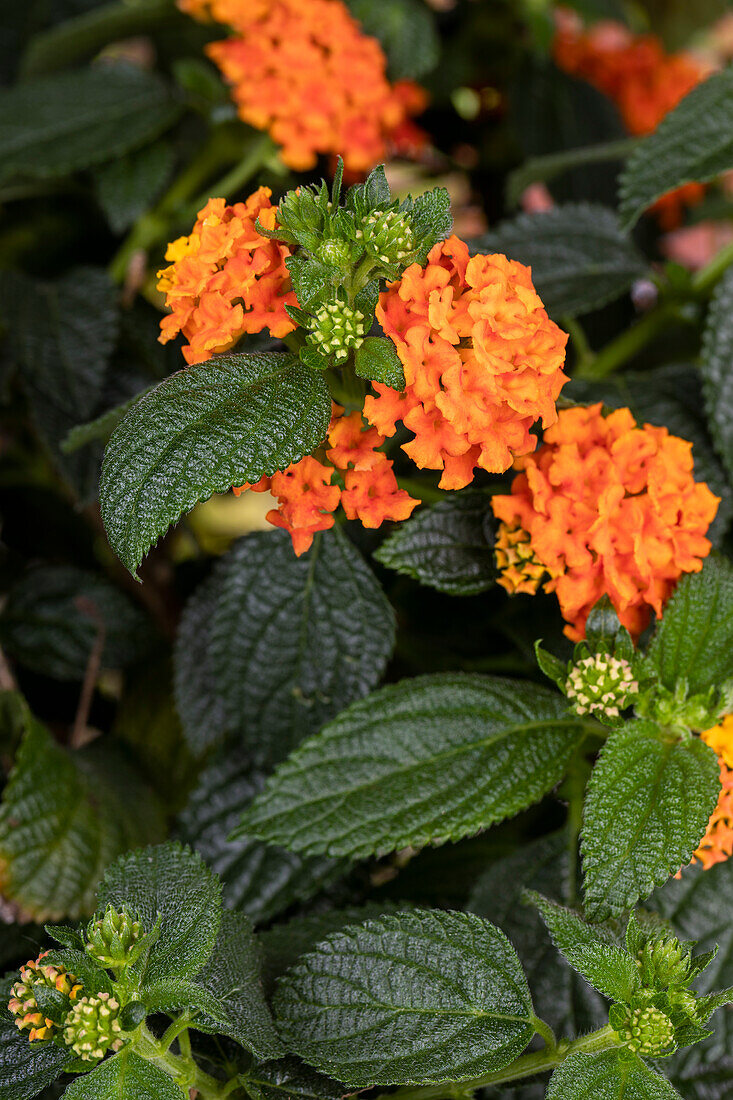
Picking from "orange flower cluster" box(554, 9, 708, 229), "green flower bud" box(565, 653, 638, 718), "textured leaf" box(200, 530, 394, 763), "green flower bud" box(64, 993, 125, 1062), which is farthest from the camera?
"orange flower cluster" box(554, 9, 708, 229)

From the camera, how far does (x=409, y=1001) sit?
39cm

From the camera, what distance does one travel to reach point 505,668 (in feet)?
1.94

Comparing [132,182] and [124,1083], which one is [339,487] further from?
[132,182]

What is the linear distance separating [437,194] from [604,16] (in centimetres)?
64

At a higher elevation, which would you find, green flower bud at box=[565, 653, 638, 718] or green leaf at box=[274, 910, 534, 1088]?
green flower bud at box=[565, 653, 638, 718]

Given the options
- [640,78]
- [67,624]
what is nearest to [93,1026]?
[67,624]

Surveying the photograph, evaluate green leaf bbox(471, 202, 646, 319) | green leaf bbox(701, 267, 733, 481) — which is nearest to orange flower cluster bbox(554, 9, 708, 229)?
green leaf bbox(471, 202, 646, 319)

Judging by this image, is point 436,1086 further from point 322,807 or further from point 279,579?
point 279,579

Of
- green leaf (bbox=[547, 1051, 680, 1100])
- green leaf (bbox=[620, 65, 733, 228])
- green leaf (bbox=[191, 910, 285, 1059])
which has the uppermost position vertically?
green leaf (bbox=[620, 65, 733, 228])

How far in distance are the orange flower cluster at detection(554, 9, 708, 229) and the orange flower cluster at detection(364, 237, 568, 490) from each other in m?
0.59

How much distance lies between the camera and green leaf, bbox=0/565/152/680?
685 mm

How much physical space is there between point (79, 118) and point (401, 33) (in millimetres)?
251

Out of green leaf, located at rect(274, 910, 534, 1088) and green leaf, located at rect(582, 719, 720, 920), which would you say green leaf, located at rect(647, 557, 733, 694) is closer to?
green leaf, located at rect(582, 719, 720, 920)

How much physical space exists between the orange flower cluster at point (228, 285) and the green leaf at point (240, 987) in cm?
24
